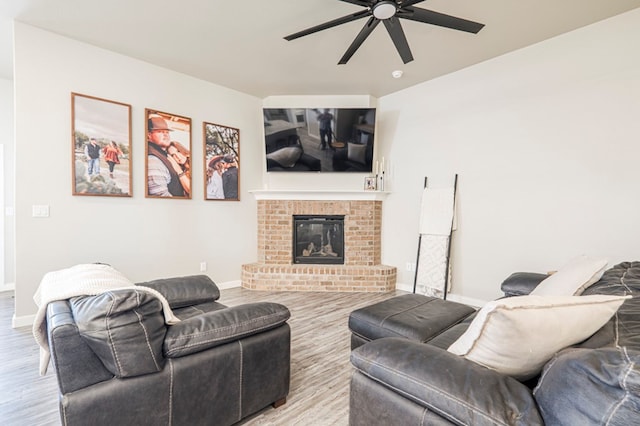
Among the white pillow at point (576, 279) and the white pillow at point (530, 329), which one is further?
the white pillow at point (576, 279)

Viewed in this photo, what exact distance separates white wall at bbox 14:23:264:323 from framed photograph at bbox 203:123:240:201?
0.08 meters

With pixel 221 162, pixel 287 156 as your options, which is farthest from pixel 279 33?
pixel 221 162

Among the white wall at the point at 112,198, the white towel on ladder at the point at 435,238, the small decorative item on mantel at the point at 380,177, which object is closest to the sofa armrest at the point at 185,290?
the white wall at the point at 112,198

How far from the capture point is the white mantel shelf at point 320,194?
441 centimetres

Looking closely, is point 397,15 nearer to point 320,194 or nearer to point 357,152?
point 357,152

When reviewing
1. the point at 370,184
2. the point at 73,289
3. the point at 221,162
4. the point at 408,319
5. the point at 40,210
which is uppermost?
the point at 221,162

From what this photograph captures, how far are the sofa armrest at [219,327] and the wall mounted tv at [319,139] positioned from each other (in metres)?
3.13

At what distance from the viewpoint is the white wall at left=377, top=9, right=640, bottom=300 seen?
265cm

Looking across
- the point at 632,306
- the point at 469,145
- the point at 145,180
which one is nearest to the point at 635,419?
the point at 632,306

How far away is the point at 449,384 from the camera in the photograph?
929 millimetres

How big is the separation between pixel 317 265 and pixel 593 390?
3.86 meters

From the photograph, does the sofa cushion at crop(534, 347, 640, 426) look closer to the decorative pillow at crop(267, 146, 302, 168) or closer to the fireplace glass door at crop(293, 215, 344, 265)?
the fireplace glass door at crop(293, 215, 344, 265)

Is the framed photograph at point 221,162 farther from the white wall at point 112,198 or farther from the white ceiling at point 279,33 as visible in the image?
the white ceiling at point 279,33

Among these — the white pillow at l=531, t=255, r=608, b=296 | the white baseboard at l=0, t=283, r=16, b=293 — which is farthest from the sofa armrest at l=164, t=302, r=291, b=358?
the white baseboard at l=0, t=283, r=16, b=293
